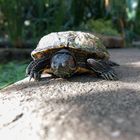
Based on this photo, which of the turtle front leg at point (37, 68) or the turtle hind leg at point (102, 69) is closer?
the turtle hind leg at point (102, 69)

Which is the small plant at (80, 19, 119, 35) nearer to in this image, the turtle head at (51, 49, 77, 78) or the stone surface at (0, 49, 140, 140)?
the turtle head at (51, 49, 77, 78)

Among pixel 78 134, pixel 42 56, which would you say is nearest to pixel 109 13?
pixel 42 56

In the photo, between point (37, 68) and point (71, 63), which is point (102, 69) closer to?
point (71, 63)

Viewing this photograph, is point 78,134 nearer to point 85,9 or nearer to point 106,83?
point 106,83

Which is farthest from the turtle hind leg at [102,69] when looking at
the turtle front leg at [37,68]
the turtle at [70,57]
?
the turtle front leg at [37,68]

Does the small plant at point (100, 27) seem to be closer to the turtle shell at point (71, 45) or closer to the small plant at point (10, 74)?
the small plant at point (10, 74)

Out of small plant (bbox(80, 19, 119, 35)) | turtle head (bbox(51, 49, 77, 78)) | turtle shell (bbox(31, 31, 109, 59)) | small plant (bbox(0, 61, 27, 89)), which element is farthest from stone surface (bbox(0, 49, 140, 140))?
small plant (bbox(80, 19, 119, 35))
